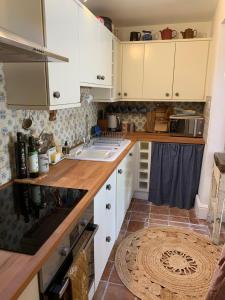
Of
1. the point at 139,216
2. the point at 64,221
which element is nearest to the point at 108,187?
the point at 64,221

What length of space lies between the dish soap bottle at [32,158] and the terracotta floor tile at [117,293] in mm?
994

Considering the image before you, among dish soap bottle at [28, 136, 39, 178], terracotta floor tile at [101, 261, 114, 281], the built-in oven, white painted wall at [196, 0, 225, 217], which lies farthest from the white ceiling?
terracotta floor tile at [101, 261, 114, 281]

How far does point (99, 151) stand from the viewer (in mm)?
2379

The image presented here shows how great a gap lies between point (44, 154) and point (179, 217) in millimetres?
1827

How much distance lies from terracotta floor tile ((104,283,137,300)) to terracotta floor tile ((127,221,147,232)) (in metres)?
0.75

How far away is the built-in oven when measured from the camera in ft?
2.88

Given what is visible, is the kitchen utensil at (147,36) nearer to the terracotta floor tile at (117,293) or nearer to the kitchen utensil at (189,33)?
the kitchen utensil at (189,33)

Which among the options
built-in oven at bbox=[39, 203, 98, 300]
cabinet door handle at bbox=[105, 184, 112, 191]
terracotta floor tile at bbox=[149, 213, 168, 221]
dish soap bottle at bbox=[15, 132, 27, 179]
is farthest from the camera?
terracotta floor tile at bbox=[149, 213, 168, 221]

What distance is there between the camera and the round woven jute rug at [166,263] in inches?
67.0

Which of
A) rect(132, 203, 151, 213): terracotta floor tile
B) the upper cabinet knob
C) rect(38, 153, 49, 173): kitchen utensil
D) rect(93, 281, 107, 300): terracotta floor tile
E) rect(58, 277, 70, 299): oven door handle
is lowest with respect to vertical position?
rect(93, 281, 107, 300): terracotta floor tile

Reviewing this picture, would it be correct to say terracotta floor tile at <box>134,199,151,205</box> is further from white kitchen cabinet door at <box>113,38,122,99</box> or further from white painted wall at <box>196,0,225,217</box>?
white kitchen cabinet door at <box>113,38,122,99</box>

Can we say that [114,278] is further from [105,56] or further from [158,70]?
[158,70]

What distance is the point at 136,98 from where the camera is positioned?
301cm

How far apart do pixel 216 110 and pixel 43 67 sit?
179cm
